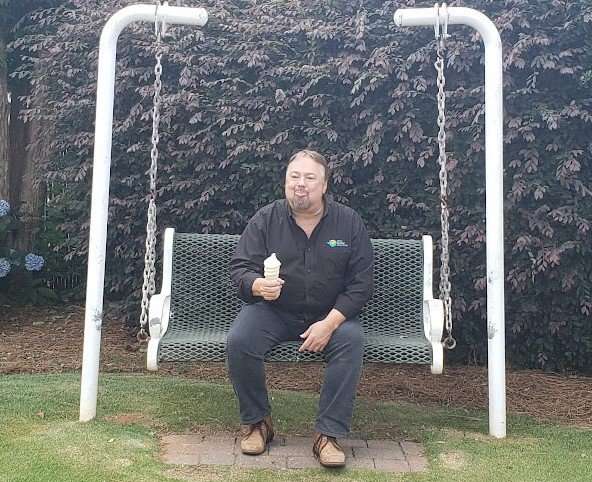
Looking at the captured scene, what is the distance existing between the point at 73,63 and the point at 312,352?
3342 millimetres

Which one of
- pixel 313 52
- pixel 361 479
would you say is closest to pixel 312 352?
pixel 361 479

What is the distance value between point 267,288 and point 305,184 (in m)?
0.57

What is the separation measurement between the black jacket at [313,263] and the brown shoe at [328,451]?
593 millimetres

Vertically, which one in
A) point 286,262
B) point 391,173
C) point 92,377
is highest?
point 391,173

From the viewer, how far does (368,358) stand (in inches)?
147

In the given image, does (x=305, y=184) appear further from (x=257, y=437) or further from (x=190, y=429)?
(x=190, y=429)

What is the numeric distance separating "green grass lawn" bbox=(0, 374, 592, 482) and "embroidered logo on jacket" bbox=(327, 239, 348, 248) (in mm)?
1022

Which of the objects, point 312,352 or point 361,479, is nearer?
point 361,479

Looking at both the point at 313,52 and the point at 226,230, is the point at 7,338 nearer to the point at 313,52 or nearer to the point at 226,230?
the point at 226,230

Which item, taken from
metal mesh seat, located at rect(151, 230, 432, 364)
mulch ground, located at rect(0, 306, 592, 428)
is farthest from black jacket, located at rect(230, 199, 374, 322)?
mulch ground, located at rect(0, 306, 592, 428)

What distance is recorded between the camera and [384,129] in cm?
500

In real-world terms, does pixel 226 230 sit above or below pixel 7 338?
above

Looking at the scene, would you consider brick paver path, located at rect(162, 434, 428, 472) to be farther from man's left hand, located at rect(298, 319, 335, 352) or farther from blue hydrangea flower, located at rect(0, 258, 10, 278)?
blue hydrangea flower, located at rect(0, 258, 10, 278)

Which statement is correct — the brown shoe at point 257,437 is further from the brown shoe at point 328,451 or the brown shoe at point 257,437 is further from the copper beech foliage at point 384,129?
the copper beech foliage at point 384,129
